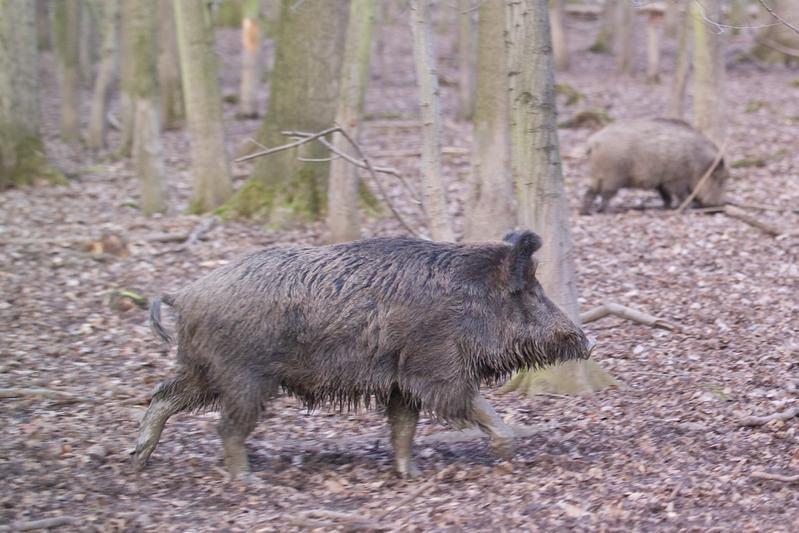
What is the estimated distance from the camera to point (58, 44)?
19.5 m

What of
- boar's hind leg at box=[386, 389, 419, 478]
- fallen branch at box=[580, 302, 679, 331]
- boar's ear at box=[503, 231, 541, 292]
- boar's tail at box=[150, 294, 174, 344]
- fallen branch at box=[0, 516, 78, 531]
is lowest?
fallen branch at box=[0, 516, 78, 531]

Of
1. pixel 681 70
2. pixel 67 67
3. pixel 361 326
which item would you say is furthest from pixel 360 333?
pixel 67 67

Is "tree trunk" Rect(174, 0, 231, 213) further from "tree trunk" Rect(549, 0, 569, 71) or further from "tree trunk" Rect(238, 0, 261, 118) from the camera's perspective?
"tree trunk" Rect(549, 0, 569, 71)

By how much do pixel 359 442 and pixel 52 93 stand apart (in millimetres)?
23702

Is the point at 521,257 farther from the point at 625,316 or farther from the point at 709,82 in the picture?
the point at 709,82

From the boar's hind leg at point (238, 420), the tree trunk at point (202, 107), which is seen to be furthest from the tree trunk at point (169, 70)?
the boar's hind leg at point (238, 420)

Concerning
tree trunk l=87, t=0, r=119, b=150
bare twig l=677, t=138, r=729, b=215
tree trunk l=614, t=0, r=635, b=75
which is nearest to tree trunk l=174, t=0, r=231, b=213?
tree trunk l=87, t=0, r=119, b=150

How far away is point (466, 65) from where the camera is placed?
20844mm

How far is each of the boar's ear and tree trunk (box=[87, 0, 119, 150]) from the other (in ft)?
43.0

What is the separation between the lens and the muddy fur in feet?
21.2

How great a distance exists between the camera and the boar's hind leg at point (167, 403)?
21.7ft

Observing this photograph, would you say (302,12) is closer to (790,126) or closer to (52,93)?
(790,126)

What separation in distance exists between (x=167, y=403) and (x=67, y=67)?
572 inches

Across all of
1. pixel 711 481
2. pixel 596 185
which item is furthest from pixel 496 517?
pixel 596 185
